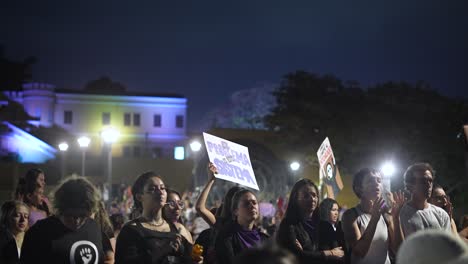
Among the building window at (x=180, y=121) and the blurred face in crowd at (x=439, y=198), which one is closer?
the blurred face in crowd at (x=439, y=198)

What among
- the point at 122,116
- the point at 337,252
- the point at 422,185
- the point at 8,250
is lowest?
the point at 337,252

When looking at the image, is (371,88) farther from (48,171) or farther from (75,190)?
(75,190)

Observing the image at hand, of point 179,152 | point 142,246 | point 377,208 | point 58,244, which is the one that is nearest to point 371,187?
point 377,208

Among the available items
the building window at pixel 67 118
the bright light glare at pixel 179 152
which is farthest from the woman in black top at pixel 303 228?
the building window at pixel 67 118

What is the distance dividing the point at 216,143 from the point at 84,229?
314cm

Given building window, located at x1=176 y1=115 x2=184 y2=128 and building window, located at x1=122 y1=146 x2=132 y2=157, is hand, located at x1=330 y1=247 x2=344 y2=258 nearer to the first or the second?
building window, located at x1=176 y1=115 x2=184 y2=128

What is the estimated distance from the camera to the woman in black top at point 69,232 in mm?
4559

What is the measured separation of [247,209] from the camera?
600 cm

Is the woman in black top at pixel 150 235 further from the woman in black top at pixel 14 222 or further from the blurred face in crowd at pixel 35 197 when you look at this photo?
the blurred face in crowd at pixel 35 197

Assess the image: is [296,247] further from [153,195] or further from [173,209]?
[173,209]

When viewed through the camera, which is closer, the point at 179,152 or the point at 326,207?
the point at 326,207

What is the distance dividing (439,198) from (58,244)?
444cm

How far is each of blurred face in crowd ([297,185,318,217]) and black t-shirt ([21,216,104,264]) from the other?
209 centimetres

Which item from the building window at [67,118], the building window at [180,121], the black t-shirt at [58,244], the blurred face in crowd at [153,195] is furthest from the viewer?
the building window at [180,121]
